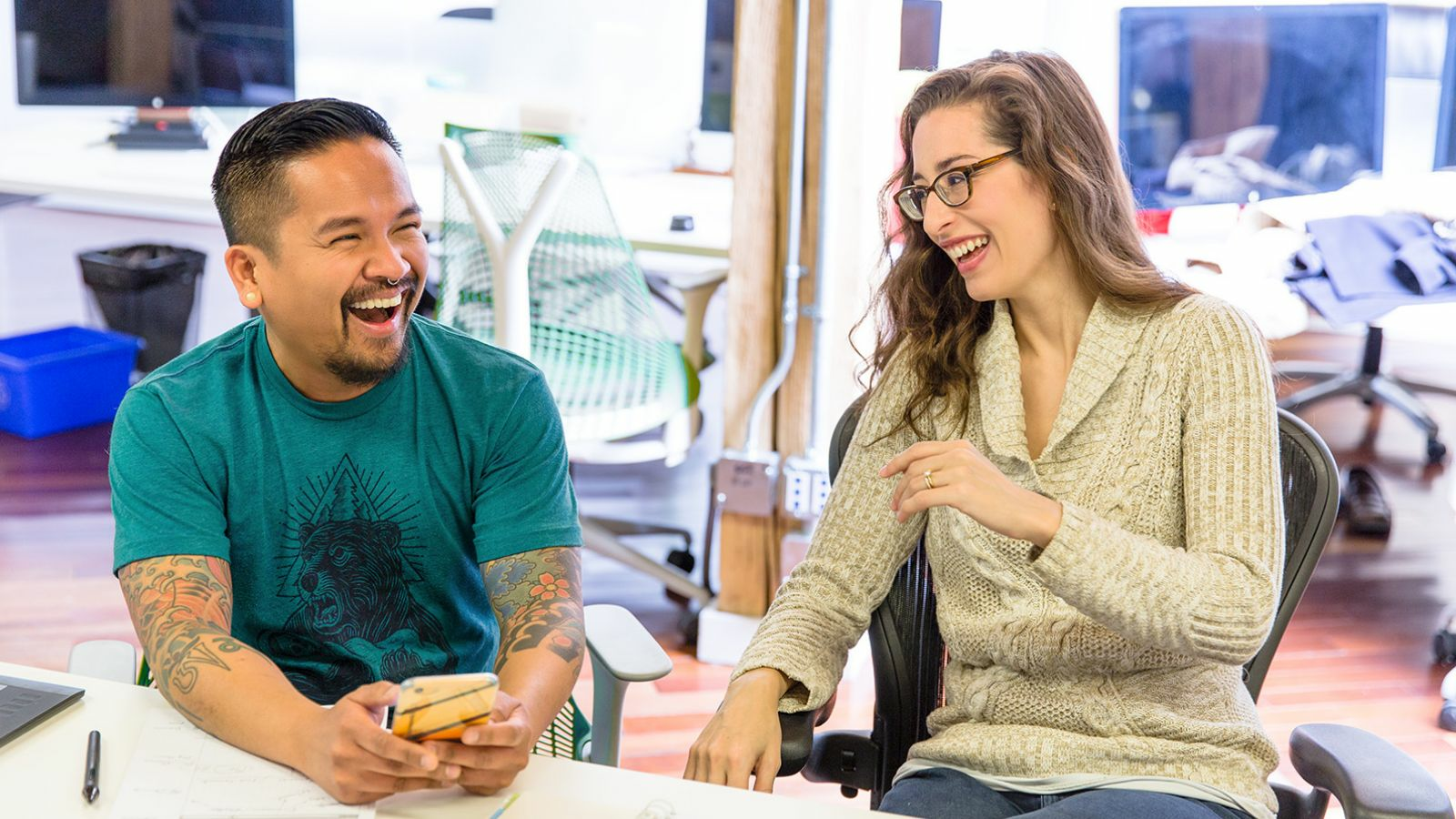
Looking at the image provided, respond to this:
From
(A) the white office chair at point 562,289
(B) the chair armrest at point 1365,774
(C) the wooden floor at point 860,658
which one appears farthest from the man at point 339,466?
(A) the white office chair at point 562,289

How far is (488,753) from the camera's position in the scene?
118 centimetres

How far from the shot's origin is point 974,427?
1.63 metres

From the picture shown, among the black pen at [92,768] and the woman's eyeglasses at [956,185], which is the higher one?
the woman's eyeglasses at [956,185]

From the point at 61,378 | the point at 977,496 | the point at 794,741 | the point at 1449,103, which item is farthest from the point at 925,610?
the point at 61,378

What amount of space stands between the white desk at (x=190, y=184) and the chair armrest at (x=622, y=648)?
1.61m

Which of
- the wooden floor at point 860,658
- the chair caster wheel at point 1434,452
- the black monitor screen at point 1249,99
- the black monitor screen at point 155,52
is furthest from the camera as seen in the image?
the chair caster wheel at point 1434,452

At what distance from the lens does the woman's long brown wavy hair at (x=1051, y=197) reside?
1.55 meters

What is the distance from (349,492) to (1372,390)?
3.80 m

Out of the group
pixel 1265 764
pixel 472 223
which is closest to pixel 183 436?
pixel 1265 764

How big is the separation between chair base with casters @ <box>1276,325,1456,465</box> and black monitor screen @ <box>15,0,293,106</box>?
3269 mm

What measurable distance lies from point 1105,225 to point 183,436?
1047 mm

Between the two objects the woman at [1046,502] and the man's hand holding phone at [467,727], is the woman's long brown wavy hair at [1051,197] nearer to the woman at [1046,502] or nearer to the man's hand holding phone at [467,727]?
the woman at [1046,502]

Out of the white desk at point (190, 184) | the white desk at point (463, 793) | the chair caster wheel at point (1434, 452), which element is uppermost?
the white desk at point (190, 184)

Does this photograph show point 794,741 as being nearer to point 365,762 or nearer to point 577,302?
point 365,762
